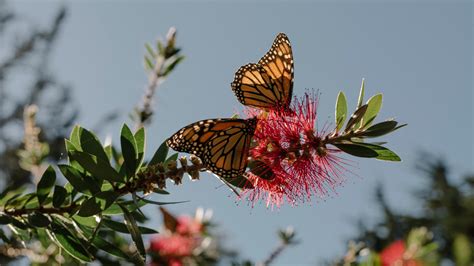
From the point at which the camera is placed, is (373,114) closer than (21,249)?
Yes

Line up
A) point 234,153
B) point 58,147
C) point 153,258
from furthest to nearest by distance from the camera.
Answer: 1. point 58,147
2. point 153,258
3. point 234,153

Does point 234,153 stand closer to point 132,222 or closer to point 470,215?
point 132,222

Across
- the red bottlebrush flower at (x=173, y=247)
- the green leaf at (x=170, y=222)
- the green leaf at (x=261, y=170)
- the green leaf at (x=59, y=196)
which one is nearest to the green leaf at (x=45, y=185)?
the green leaf at (x=59, y=196)

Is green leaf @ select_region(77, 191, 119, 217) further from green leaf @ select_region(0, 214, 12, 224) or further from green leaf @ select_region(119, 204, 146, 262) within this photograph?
green leaf @ select_region(0, 214, 12, 224)

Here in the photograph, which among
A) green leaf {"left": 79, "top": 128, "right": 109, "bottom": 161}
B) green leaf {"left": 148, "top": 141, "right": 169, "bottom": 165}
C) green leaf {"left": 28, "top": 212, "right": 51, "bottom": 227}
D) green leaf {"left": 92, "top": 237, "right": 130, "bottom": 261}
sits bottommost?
green leaf {"left": 92, "top": 237, "right": 130, "bottom": 261}

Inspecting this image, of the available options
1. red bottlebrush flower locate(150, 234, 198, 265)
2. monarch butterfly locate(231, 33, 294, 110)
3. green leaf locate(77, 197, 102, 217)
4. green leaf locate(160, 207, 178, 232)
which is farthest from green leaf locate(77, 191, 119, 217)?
red bottlebrush flower locate(150, 234, 198, 265)

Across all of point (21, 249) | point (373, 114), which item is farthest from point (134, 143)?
point (21, 249)

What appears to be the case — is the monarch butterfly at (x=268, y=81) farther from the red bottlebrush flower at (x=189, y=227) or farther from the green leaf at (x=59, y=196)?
the red bottlebrush flower at (x=189, y=227)
